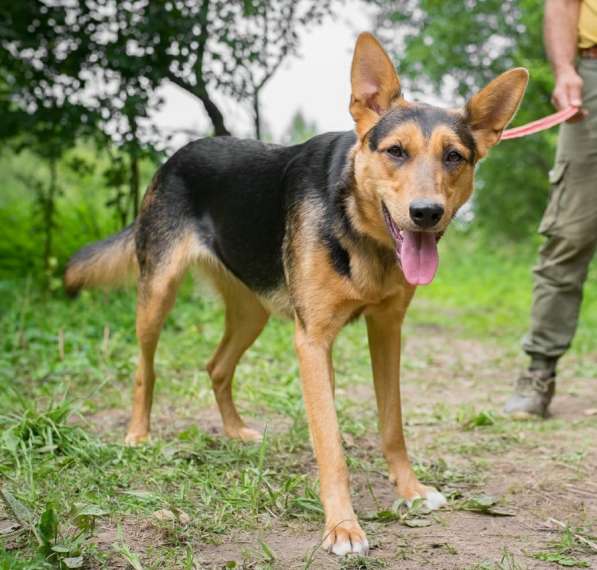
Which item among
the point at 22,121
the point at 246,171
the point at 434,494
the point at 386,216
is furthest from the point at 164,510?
the point at 22,121

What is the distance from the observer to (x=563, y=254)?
15.9 feet

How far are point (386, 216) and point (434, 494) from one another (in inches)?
47.9

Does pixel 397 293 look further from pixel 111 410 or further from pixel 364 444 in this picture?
pixel 111 410

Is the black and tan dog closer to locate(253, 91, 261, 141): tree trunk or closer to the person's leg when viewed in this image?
the person's leg

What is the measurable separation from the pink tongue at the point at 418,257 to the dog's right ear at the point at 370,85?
1.78 ft

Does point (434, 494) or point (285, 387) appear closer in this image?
point (434, 494)

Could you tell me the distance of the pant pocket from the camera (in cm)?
474

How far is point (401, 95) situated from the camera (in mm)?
3457

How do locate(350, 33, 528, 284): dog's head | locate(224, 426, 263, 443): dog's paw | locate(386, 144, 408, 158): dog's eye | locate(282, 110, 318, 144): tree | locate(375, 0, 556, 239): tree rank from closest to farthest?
locate(350, 33, 528, 284): dog's head → locate(386, 144, 408, 158): dog's eye → locate(224, 426, 263, 443): dog's paw → locate(282, 110, 318, 144): tree → locate(375, 0, 556, 239): tree

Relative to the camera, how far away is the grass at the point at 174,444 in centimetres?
280

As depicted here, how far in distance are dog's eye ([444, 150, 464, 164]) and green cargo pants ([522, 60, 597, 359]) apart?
1711mm

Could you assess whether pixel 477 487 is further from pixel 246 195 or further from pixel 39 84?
pixel 39 84

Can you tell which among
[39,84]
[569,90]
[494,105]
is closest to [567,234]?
[569,90]

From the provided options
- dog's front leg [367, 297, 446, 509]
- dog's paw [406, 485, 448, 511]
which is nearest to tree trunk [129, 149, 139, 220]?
dog's front leg [367, 297, 446, 509]
